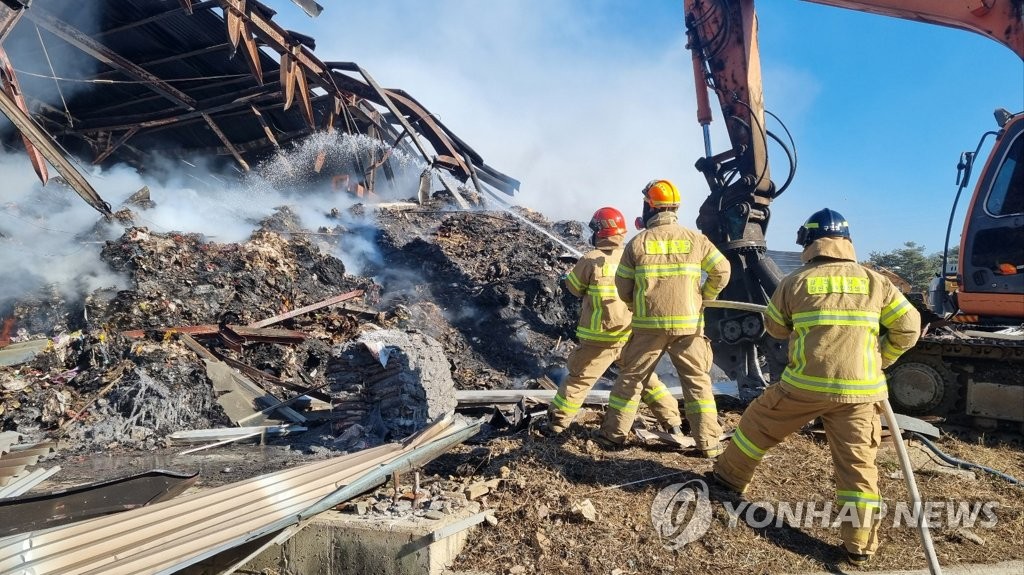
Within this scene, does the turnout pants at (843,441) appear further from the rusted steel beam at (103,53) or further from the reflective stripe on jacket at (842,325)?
the rusted steel beam at (103,53)

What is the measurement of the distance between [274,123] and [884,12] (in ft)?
33.5

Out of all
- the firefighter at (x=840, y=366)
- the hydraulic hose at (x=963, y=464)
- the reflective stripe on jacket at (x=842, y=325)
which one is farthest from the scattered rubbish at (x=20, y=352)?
the hydraulic hose at (x=963, y=464)

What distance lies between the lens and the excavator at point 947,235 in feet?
17.0

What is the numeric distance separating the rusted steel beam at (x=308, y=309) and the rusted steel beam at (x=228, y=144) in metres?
4.88

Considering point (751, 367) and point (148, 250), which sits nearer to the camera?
point (751, 367)

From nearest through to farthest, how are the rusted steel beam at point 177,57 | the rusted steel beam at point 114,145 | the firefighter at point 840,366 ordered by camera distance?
the firefighter at point 840,366 → the rusted steel beam at point 177,57 → the rusted steel beam at point 114,145

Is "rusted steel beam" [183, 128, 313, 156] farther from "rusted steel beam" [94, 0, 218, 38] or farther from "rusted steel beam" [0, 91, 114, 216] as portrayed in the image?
"rusted steel beam" [0, 91, 114, 216]

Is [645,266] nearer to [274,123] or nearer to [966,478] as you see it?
[966,478]

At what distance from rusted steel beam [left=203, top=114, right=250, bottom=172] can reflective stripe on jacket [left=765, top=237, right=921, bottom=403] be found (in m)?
10.8

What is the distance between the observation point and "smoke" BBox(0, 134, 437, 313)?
7.77 m

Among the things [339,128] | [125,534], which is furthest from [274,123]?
[125,534]

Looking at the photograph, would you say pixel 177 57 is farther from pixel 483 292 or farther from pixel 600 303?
pixel 600 303

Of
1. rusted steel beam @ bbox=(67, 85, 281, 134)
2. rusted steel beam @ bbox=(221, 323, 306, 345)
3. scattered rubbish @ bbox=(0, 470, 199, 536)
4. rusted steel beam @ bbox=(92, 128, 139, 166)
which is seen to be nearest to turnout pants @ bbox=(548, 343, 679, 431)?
scattered rubbish @ bbox=(0, 470, 199, 536)

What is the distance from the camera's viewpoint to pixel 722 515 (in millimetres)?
3307
